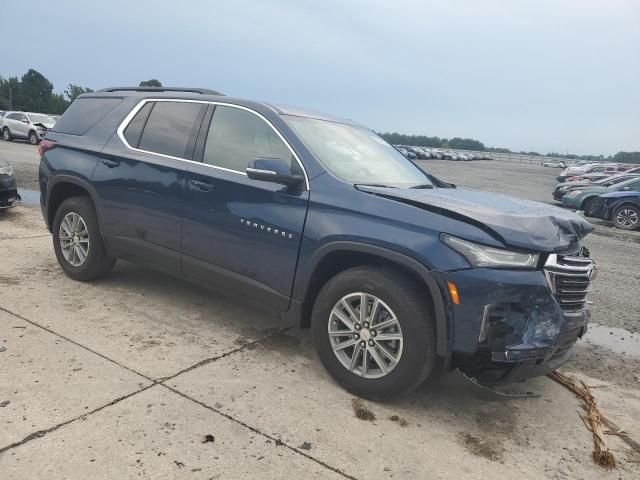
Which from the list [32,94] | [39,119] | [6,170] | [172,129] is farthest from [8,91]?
[172,129]

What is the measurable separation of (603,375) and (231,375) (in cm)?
292

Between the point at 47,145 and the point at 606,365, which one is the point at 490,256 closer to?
the point at 606,365

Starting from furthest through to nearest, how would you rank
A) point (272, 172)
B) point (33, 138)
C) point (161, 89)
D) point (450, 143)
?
point (450, 143) → point (33, 138) → point (161, 89) → point (272, 172)

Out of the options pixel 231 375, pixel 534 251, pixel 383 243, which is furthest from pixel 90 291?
pixel 534 251

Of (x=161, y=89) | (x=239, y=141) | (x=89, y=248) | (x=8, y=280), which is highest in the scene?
(x=161, y=89)

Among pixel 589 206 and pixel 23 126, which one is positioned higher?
pixel 589 206

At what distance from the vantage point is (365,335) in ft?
10.8

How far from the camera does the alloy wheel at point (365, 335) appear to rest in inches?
127

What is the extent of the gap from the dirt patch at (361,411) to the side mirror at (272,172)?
1457 millimetres

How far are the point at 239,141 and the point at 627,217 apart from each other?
13139 mm

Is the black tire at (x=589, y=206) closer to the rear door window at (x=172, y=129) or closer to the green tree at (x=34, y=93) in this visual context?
the rear door window at (x=172, y=129)

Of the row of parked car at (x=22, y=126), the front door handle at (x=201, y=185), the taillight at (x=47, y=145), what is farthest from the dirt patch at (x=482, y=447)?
the row of parked car at (x=22, y=126)

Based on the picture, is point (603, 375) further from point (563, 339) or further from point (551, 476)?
point (551, 476)

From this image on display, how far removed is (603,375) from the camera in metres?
4.24
